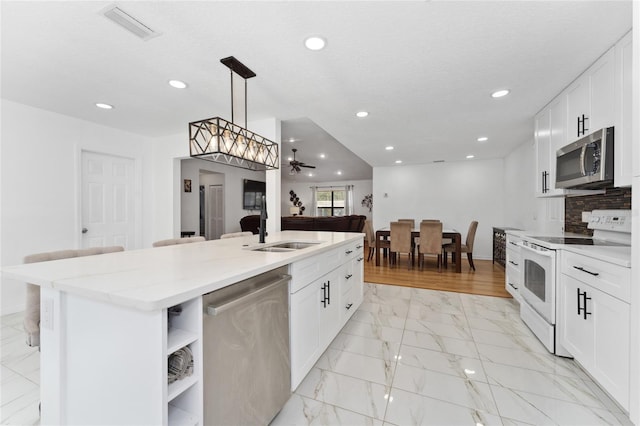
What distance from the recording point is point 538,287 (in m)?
2.30

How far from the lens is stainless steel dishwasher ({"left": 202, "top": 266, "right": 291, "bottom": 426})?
101 cm

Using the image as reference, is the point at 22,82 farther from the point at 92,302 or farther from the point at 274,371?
the point at 274,371

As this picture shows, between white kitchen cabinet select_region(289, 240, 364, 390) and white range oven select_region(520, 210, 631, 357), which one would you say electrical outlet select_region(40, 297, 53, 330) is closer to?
white kitchen cabinet select_region(289, 240, 364, 390)

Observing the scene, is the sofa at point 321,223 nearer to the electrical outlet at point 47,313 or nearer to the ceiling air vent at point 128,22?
the ceiling air vent at point 128,22

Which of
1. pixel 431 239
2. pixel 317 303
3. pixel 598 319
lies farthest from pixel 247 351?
pixel 431 239

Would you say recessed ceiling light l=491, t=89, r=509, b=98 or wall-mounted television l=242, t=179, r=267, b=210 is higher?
recessed ceiling light l=491, t=89, r=509, b=98

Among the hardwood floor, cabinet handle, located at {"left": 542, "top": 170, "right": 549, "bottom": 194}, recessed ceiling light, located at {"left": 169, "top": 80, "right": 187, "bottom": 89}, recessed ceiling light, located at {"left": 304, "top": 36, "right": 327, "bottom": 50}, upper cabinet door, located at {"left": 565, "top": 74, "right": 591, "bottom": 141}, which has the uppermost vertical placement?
recessed ceiling light, located at {"left": 169, "top": 80, "right": 187, "bottom": 89}

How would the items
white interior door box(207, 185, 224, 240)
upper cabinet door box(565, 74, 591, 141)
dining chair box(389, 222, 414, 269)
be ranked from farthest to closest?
white interior door box(207, 185, 224, 240) < dining chair box(389, 222, 414, 269) < upper cabinet door box(565, 74, 591, 141)

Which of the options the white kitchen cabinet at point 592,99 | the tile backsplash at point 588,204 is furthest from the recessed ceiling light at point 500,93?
the tile backsplash at point 588,204

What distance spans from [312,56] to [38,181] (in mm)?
3551

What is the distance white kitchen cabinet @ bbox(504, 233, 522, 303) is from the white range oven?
15 centimetres

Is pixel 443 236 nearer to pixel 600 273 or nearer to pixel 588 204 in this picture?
pixel 588 204

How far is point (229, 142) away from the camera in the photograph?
6.46 feet

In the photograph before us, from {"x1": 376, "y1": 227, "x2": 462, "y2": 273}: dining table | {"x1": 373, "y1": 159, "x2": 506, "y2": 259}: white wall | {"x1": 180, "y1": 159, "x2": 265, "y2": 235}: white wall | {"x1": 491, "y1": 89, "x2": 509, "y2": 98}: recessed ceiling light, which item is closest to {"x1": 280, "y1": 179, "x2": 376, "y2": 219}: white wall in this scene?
{"x1": 180, "y1": 159, "x2": 265, "y2": 235}: white wall
